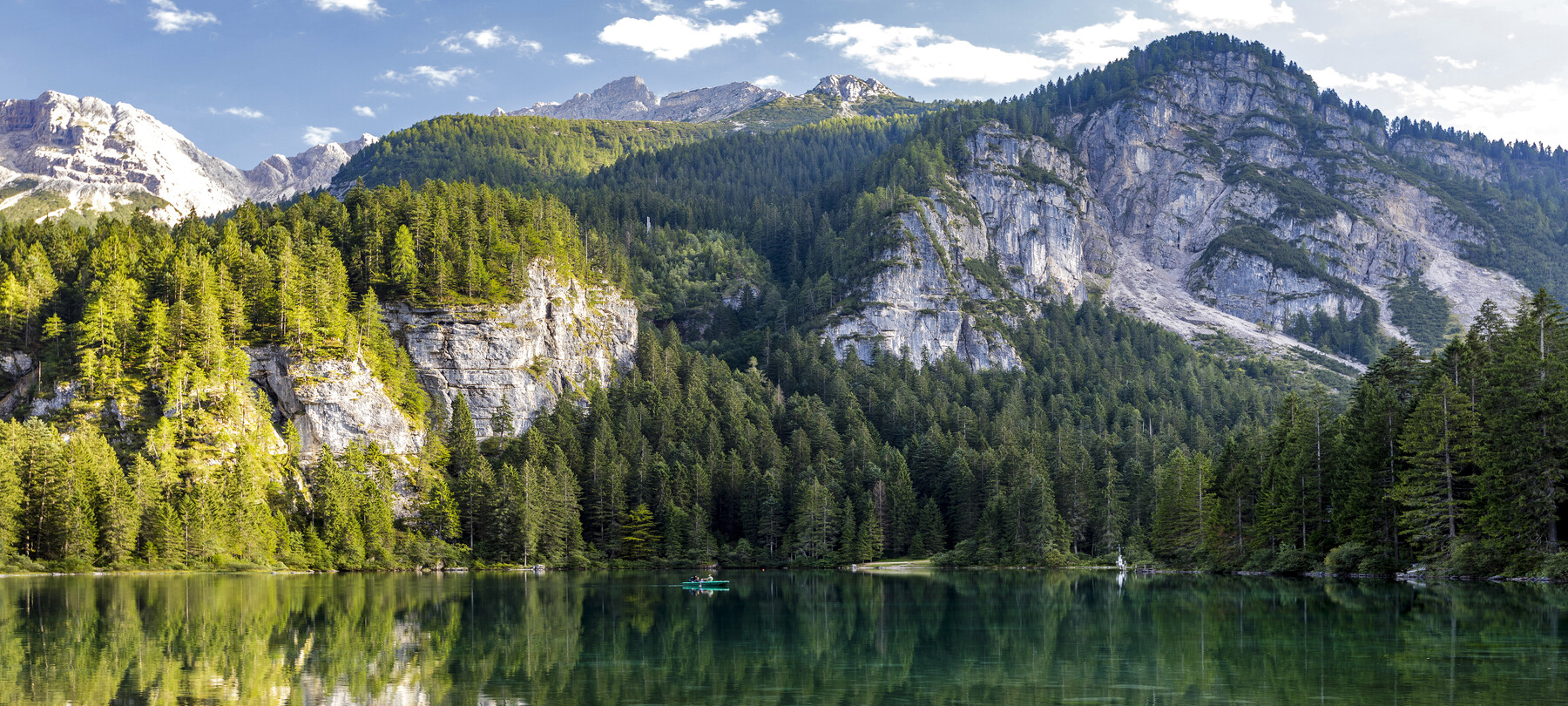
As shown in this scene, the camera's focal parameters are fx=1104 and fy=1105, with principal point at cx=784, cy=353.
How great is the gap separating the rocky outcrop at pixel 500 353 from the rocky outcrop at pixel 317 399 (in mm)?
21174

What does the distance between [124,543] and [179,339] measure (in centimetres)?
3300

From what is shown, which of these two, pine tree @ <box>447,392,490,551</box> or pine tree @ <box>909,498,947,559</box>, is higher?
pine tree @ <box>447,392,490,551</box>

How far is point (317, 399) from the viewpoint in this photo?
465 feet

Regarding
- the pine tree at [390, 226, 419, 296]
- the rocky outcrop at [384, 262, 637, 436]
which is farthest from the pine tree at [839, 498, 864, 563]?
the pine tree at [390, 226, 419, 296]

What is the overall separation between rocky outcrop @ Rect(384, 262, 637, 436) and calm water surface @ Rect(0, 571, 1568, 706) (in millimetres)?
94449

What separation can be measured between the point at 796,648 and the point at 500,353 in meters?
140

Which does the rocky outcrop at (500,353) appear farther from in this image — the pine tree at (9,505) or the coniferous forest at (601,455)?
the pine tree at (9,505)

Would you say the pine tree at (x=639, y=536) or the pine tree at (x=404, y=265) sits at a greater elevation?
the pine tree at (x=404, y=265)

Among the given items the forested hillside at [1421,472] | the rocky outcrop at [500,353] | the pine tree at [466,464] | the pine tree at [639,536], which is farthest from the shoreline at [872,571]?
the rocky outcrop at [500,353]

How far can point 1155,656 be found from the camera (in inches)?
1593

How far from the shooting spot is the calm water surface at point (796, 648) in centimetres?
3297

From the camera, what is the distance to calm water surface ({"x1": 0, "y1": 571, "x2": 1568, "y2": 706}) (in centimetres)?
3297

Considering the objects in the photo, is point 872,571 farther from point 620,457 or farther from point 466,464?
point 466,464

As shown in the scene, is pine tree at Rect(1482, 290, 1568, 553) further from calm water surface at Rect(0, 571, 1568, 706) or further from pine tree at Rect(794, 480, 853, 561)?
pine tree at Rect(794, 480, 853, 561)
